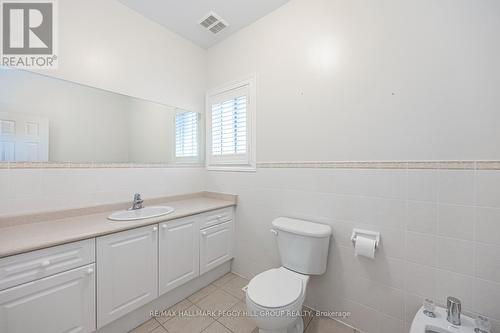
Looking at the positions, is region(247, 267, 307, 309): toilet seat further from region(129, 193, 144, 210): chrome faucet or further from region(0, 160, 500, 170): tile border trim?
region(129, 193, 144, 210): chrome faucet

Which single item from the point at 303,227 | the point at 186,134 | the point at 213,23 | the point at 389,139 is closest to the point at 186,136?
the point at 186,134

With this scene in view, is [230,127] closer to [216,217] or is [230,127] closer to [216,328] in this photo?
[216,217]

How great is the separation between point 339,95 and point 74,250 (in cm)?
202

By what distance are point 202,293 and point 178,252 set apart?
54 centimetres

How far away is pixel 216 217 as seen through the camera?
1977 mm

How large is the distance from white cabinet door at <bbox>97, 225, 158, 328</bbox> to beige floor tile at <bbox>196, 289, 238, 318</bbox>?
0.45 meters

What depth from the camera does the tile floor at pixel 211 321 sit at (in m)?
1.43

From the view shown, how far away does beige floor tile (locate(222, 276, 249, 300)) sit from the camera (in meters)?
1.82

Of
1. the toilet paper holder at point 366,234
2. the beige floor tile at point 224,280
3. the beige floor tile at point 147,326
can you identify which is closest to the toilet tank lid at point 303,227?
the toilet paper holder at point 366,234

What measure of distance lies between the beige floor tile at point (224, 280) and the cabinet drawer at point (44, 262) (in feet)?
3.91

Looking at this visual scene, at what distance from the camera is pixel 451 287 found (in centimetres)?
112

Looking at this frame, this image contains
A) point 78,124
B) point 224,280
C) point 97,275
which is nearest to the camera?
point 97,275

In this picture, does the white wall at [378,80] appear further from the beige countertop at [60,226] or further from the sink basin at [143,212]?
the beige countertop at [60,226]

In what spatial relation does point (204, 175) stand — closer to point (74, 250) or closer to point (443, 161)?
point (74, 250)
